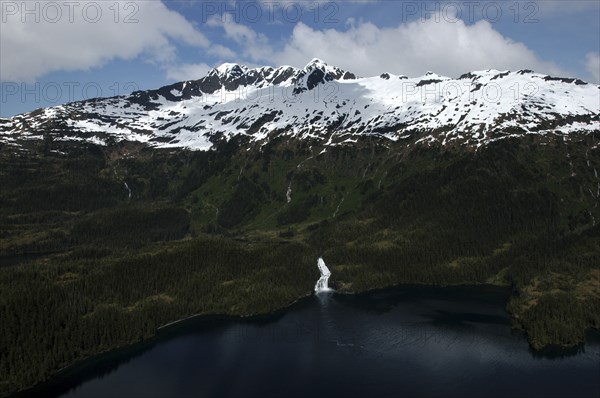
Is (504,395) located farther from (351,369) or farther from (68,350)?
(68,350)

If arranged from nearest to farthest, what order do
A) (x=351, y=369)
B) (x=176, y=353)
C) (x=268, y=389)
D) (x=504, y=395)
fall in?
(x=504, y=395), (x=268, y=389), (x=351, y=369), (x=176, y=353)

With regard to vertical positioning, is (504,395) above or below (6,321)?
below

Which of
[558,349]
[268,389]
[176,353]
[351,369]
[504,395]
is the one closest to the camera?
[504,395]

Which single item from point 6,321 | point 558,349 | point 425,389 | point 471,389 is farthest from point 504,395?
point 6,321

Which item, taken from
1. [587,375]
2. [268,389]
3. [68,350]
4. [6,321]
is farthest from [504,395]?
[6,321]

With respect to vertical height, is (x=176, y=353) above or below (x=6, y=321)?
below

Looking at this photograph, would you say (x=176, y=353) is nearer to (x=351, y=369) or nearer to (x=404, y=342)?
(x=351, y=369)

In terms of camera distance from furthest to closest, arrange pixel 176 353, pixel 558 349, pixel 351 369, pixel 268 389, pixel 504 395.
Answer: pixel 176 353 → pixel 558 349 → pixel 351 369 → pixel 268 389 → pixel 504 395

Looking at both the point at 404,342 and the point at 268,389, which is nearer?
the point at 268,389

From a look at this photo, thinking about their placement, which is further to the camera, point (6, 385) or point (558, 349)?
point (558, 349)
